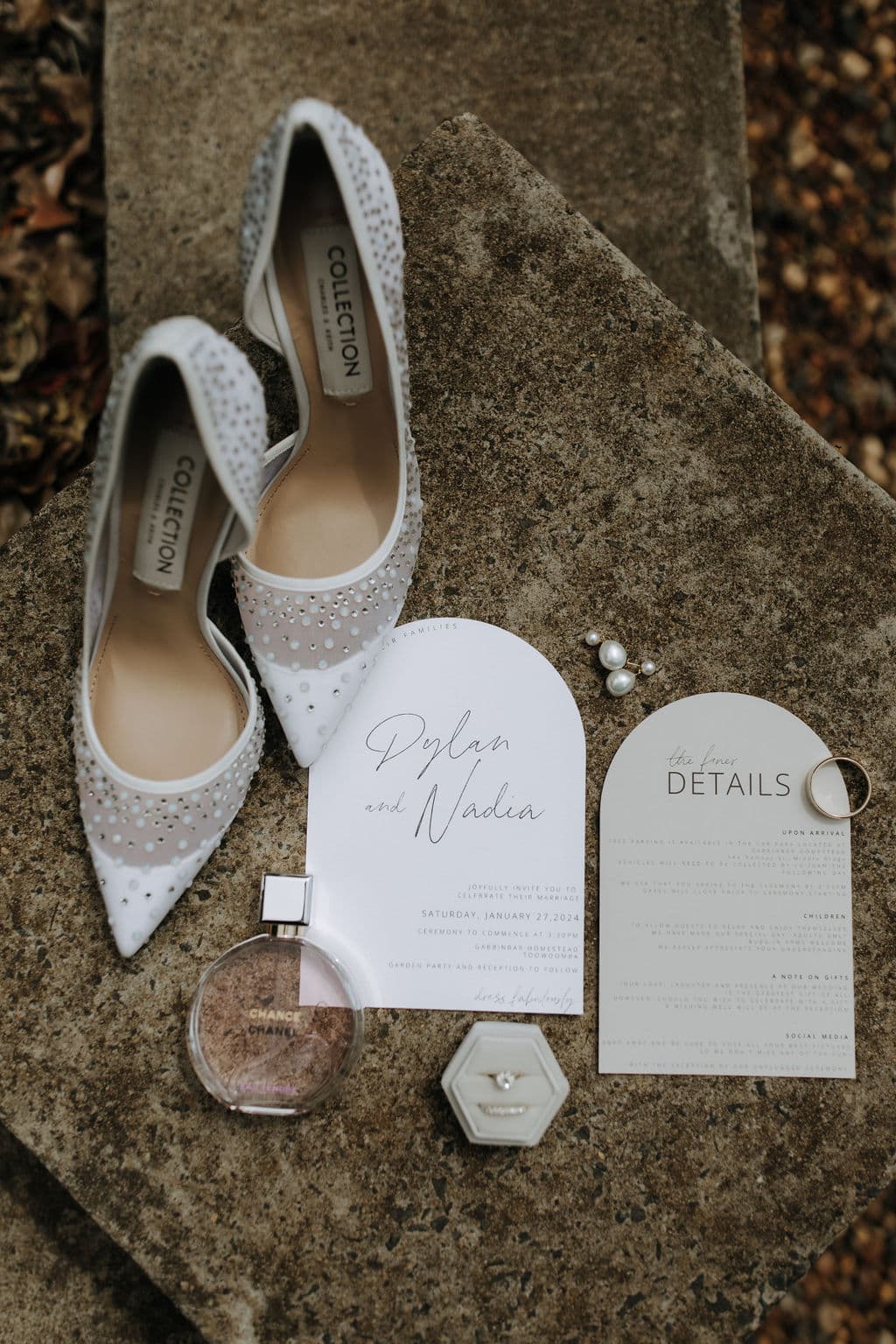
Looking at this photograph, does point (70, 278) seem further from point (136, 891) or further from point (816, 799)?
point (816, 799)

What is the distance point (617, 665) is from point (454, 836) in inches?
7.5

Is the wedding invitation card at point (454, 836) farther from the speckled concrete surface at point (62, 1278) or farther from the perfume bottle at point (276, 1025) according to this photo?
the speckled concrete surface at point (62, 1278)

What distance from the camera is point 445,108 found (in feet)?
3.36

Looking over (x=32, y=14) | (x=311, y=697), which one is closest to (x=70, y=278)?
(x=32, y=14)

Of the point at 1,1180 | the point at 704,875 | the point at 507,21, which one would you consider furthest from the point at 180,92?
the point at 1,1180

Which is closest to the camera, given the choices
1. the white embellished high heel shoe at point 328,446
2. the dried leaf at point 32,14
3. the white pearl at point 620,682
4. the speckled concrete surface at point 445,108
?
Answer: the white embellished high heel shoe at point 328,446

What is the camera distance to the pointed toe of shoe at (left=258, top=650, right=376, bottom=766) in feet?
2.43

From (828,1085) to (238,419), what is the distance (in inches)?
26.6

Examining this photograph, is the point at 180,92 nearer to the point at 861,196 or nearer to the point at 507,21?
the point at 507,21

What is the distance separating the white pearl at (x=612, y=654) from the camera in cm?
78

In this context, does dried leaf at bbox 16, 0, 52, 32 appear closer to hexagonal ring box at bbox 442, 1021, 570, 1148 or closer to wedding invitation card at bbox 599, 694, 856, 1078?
wedding invitation card at bbox 599, 694, 856, 1078

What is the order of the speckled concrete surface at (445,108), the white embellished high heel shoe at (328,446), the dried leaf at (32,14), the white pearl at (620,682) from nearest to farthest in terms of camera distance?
1. the white embellished high heel shoe at (328,446)
2. the white pearl at (620,682)
3. the speckled concrete surface at (445,108)
4. the dried leaf at (32,14)

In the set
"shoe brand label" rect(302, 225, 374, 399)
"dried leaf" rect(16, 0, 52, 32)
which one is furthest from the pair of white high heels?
"dried leaf" rect(16, 0, 52, 32)

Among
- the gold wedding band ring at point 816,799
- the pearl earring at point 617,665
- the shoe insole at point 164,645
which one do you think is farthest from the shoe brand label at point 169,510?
the gold wedding band ring at point 816,799
